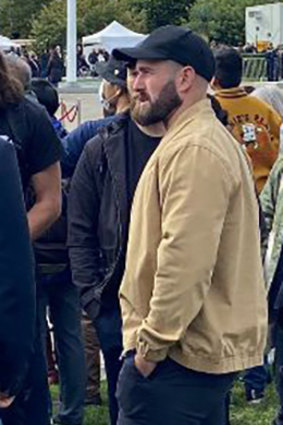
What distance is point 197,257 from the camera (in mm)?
3809

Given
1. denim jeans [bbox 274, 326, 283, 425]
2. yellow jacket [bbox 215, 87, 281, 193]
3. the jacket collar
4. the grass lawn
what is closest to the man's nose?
denim jeans [bbox 274, 326, 283, 425]

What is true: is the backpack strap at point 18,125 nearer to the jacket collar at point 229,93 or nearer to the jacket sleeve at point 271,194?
the jacket sleeve at point 271,194

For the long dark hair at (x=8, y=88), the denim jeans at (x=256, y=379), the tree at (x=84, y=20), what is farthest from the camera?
the tree at (x=84, y=20)

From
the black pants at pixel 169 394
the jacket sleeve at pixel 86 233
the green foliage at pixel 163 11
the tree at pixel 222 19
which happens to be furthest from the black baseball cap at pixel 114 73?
the green foliage at pixel 163 11

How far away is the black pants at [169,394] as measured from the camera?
394cm

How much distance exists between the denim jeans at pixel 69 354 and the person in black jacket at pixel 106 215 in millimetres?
1200

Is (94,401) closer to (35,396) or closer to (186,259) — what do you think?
(35,396)

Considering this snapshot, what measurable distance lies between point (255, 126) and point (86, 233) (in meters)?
2.37

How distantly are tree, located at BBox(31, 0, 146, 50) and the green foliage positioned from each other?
2.75 metres

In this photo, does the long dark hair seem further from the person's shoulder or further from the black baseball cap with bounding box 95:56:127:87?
the black baseball cap with bounding box 95:56:127:87

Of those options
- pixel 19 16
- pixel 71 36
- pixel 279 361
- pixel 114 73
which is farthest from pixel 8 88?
pixel 19 16

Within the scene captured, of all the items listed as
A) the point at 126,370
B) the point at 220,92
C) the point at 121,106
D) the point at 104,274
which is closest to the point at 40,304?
the point at 104,274

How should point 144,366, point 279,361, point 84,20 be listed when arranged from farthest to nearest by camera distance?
point 84,20
point 279,361
point 144,366

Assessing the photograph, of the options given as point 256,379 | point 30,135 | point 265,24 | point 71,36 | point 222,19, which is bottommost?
point 222,19
